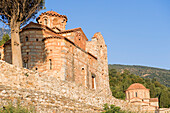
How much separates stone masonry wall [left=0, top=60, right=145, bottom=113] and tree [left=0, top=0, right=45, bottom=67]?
9.36ft

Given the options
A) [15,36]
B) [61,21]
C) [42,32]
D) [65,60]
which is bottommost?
[65,60]

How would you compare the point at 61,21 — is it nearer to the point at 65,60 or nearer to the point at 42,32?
the point at 42,32

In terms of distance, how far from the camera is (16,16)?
16.8 meters

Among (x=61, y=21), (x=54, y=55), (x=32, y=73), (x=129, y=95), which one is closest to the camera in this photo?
(x=32, y=73)

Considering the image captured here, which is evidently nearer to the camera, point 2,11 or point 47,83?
point 47,83

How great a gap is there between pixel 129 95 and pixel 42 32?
33.7 metres

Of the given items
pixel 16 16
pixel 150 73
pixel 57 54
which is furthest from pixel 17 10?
pixel 150 73

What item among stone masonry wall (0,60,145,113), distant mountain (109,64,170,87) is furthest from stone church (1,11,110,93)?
distant mountain (109,64,170,87)

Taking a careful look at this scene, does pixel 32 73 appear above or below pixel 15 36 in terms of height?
below

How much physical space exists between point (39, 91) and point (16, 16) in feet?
20.5

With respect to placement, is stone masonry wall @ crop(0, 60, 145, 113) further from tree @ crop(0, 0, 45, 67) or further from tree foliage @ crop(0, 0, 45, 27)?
tree foliage @ crop(0, 0, 45, 27)

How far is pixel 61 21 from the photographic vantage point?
2848cm

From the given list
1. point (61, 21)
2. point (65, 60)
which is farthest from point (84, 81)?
point (61, 21)

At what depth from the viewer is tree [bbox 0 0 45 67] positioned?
16.1 m
